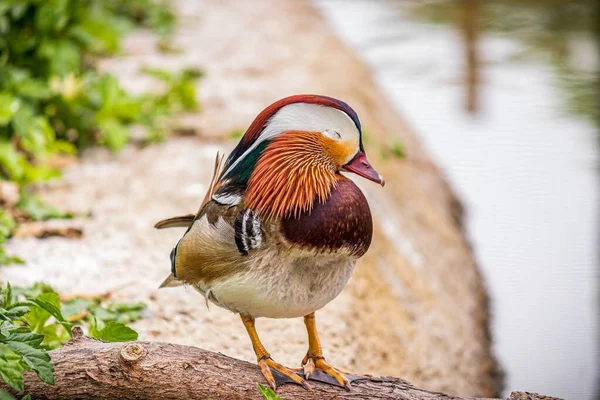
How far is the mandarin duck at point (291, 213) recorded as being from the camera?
2.26m

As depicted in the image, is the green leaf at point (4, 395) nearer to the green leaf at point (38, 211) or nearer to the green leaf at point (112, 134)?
the green leaf at point (38, 211)

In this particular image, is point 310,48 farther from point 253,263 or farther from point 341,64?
point 253,263

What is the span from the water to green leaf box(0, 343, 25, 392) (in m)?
2.69

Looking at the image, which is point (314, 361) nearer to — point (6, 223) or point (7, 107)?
point (6, 223)

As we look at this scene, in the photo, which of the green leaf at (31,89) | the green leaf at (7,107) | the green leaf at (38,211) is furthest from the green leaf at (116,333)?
the green leaf at (31,89)

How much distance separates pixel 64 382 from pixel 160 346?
258mm

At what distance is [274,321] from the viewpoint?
3547 millimetres

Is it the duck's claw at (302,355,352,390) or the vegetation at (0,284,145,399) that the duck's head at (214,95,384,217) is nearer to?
the duck's claw at (302,355,352,390)

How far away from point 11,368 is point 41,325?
0.72 meters

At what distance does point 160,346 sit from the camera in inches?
96.7

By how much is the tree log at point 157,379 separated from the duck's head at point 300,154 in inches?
17.4

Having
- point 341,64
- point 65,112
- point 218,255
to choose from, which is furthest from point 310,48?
point 218,255

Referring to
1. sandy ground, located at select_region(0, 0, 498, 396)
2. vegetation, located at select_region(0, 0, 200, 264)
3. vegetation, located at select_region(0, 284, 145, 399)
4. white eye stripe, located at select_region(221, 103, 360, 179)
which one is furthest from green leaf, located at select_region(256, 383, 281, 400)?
vegetation, located at select_region(0, 0, 200, 264)

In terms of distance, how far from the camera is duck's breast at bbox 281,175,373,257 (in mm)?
2240
